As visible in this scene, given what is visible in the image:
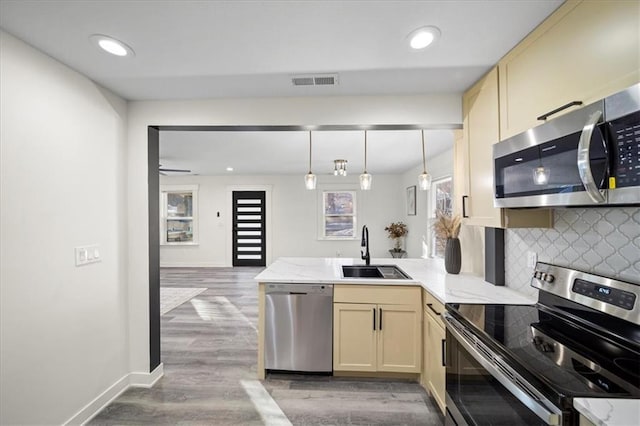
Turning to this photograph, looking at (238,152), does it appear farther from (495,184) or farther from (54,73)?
(495,184)

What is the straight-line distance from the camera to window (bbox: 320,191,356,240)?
721cm

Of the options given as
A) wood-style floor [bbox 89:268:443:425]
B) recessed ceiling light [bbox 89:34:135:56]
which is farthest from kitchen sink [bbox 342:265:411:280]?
recessed ceiling light [bbox 89:34:135:56]

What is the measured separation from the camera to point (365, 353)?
2.28 metres

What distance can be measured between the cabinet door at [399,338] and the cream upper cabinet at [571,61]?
145 cm

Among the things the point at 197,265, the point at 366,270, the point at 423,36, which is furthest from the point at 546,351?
the point at 197,265

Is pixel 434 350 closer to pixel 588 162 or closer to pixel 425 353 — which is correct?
pixel 425 353

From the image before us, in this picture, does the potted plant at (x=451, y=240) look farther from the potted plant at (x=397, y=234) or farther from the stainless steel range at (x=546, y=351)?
the potted plant at (x=397, y=234)

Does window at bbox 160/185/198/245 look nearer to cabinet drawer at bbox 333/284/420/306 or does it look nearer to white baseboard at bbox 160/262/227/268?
white baseboard at bbox 160/262/227/268

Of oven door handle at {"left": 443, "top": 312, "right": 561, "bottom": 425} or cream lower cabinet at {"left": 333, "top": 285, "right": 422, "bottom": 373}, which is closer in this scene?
oven door handle at {"left": 443, "top": 312, "right": 561, "bottom": 425}

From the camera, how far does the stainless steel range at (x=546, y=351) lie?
2.89 ft

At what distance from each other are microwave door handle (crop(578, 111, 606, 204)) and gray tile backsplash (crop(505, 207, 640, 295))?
0.52 metres

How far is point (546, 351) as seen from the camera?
3.57 feet

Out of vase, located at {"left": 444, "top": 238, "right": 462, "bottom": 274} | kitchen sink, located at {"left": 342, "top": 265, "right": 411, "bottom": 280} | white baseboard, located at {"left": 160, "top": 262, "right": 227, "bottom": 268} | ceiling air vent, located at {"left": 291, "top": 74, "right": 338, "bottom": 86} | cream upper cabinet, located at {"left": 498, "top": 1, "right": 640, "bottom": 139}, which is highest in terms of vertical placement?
ceiling air vent, located at {"left": 291, "top": 74, "right": 338, "bottom": 86}

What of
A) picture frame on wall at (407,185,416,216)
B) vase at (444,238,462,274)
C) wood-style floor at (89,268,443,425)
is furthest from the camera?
picture frame on wall at (407,185,416,216)
